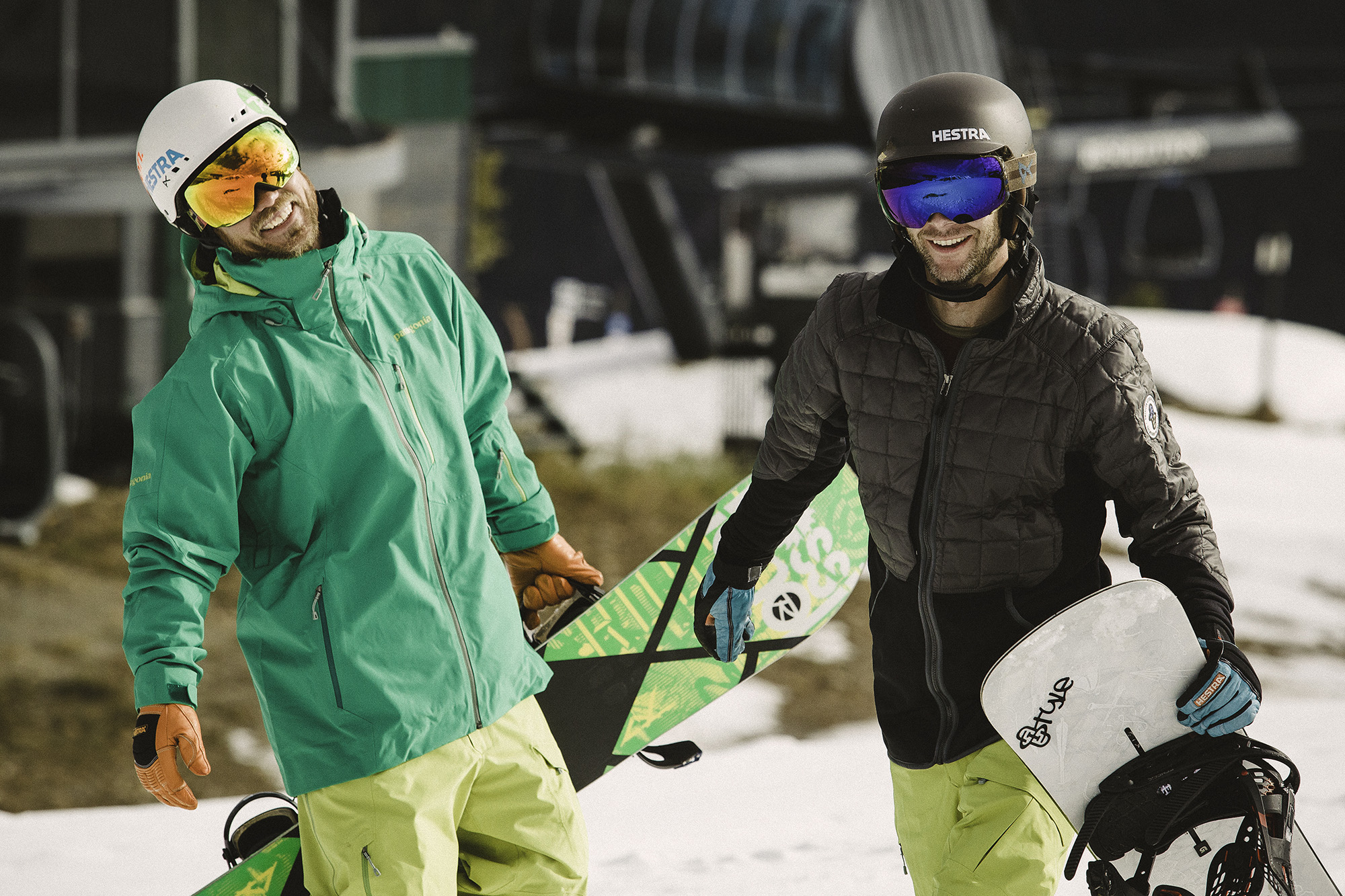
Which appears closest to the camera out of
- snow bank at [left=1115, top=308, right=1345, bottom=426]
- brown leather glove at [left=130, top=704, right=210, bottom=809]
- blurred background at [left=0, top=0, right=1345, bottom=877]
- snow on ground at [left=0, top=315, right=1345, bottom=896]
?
brown leather glove at [left=130, top=704, right=210, bottom=809]

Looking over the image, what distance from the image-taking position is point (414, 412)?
2354mm

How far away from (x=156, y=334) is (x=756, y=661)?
30.9 ft

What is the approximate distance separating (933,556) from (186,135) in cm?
158

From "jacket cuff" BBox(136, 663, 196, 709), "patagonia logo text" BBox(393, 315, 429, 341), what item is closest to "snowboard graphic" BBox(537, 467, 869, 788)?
"patagonia logo text" BBox(393, 315, 429, 341)

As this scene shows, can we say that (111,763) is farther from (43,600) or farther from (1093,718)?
(1093,718)

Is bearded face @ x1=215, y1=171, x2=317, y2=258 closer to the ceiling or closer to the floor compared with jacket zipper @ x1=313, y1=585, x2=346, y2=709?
closer to the ceiling

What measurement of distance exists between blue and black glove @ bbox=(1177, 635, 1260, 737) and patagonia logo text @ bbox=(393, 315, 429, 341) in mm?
1522

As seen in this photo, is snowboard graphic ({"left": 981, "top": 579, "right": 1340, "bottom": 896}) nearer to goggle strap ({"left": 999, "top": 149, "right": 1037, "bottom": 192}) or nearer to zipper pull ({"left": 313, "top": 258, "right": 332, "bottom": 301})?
goggle strap ({"left": 999, "top": 149, "right": 1037, "bottom": 192})

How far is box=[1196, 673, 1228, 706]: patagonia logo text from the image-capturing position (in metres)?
2.14

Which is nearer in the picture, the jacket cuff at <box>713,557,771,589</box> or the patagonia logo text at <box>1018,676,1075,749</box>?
the patagonia logo text at <box>1018,676,1075,749</box>

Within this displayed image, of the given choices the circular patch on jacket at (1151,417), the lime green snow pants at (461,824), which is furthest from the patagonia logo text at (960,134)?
the lime green snow pants at (461,824)

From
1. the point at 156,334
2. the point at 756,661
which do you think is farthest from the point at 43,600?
the point at 756,661

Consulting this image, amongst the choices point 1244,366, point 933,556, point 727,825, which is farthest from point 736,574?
point 1244,366

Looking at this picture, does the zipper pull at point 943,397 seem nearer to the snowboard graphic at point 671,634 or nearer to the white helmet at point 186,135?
the snowboard graphic at point 671,634
